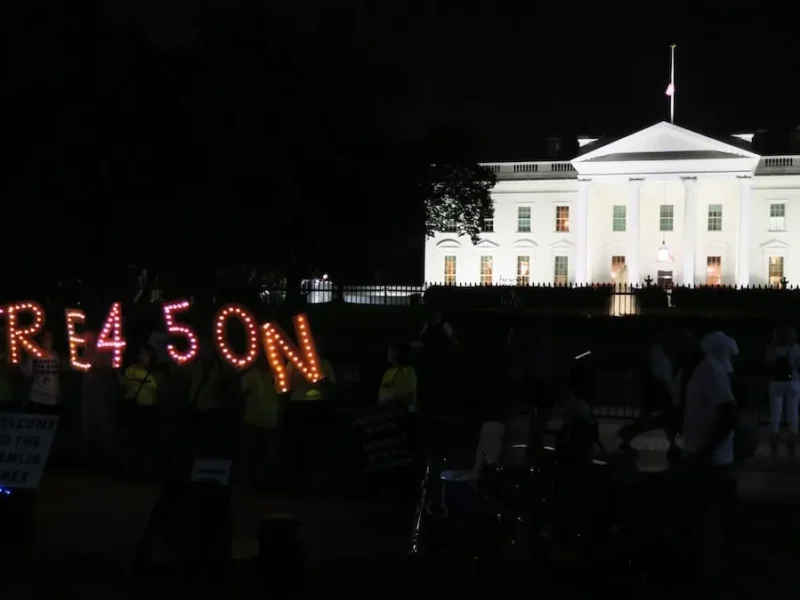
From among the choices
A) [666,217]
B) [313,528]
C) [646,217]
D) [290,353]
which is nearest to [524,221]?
[646,217]

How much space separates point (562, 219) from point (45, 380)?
5839 cm

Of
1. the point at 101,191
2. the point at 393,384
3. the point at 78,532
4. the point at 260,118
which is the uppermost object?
the point at 260,118

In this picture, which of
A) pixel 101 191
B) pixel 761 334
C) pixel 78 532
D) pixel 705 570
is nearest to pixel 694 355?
pixel 705 570

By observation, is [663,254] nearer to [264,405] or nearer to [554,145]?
[554,145]

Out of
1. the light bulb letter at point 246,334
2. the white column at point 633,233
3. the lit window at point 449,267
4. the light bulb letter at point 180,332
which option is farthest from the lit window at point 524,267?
the light bulb letter at point 246,334

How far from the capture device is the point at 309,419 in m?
11.5

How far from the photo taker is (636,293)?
1035 inches

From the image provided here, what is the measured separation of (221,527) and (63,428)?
883 cm

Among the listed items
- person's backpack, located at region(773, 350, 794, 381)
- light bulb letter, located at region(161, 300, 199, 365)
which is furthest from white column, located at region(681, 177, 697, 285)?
light bulb letter, located at region(161, 300, 199, 365)

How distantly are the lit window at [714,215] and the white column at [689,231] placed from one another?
2.04 meters

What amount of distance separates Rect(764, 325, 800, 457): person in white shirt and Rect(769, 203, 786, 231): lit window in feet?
177

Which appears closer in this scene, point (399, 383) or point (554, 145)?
point (399, 383)

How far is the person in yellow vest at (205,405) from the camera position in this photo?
→ 11.8 m

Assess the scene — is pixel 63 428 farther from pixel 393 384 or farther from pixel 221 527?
pixel 221 527
